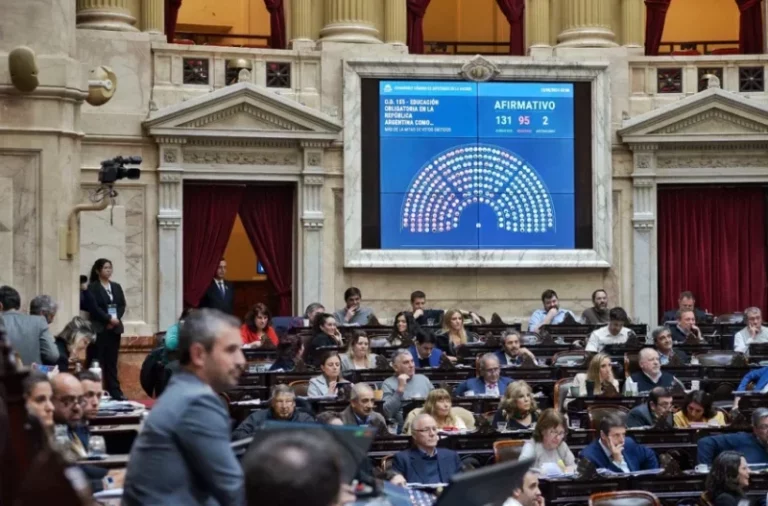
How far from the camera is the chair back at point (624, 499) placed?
902cm

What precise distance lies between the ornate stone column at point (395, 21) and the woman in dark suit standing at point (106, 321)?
616cm

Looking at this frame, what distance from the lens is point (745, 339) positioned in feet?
57.4

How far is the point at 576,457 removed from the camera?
11289mm

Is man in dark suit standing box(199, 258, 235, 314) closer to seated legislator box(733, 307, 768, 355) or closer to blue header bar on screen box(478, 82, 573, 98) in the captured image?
blue header bar on screen box(478, 82, 573, 98)

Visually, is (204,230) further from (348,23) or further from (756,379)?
(756,379)

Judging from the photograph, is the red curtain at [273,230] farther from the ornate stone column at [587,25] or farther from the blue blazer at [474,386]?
the blue blazer at [474,386]

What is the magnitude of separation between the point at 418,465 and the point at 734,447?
2425 mm

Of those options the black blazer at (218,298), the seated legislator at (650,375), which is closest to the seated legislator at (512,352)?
the seated legislator at (650,375)

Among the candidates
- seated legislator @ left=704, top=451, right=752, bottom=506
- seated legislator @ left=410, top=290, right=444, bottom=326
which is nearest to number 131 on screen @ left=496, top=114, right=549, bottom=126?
seated legislator @ left=410, top=290, right=444, bottom=326

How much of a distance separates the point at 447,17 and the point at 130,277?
9.26m

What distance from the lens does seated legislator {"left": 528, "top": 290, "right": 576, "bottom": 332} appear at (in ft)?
62.5

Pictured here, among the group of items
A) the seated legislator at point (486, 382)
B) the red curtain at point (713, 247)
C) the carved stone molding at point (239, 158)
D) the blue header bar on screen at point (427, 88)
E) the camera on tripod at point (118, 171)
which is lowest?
the seated legislator at point (486, 382)

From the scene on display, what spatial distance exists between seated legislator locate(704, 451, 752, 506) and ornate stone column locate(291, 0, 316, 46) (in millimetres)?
12724

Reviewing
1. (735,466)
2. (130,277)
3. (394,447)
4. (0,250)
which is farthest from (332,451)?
(130,277)
